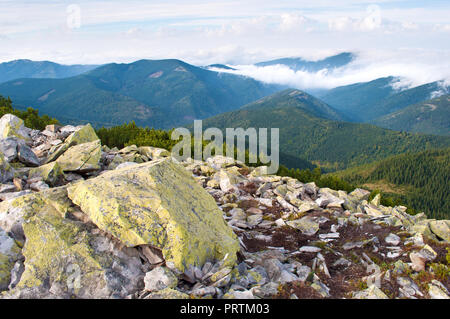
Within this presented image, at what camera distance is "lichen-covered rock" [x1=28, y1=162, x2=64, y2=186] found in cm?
1900

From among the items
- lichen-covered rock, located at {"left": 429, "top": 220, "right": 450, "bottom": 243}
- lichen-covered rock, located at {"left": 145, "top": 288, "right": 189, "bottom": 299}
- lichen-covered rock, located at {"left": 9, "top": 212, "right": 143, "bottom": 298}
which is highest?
lichen-covered rock, located at {"left": 9, "top": 212, "right": 143, "bottom": 298}

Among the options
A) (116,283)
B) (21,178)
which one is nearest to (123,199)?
(116,283)

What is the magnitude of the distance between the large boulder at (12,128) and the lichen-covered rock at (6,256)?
18.8 metres

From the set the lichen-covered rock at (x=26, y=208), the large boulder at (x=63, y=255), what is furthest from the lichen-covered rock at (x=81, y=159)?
the large boulder at (x=63, y=255)

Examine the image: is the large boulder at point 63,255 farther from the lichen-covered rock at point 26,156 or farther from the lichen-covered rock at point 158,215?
the lichen-covered rock at point 26,156

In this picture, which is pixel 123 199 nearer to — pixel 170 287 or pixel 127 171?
pixel 127 171

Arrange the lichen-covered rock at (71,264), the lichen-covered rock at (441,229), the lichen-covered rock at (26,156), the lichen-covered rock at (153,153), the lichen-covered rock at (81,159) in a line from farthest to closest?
the lichen-covered rock at (153,153) → the lichen-covered rock at (26,156) → the lichen-covered rock at (81,159) → the lichen-covered rock at (441,229) → the lichen-covered rock at (71,264)

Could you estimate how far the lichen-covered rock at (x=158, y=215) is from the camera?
11.6 metres

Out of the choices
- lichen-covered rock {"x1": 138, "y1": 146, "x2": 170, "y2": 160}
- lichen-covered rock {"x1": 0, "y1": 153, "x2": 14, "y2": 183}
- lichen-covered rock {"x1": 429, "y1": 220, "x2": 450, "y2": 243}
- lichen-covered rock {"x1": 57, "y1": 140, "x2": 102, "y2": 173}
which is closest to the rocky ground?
lichen-covered rock {"x1": 0, "y1": 153, "x2": 14, "y2": 183}

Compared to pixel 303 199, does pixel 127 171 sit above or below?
above

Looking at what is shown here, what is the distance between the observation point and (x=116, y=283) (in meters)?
10.8

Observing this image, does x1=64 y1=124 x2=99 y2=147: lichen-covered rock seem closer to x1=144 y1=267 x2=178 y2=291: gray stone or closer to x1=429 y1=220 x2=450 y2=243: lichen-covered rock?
x1=144 y1=267 x2=178 y2=291: gray stone

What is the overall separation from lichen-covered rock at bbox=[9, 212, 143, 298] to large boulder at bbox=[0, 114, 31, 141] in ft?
62.3
